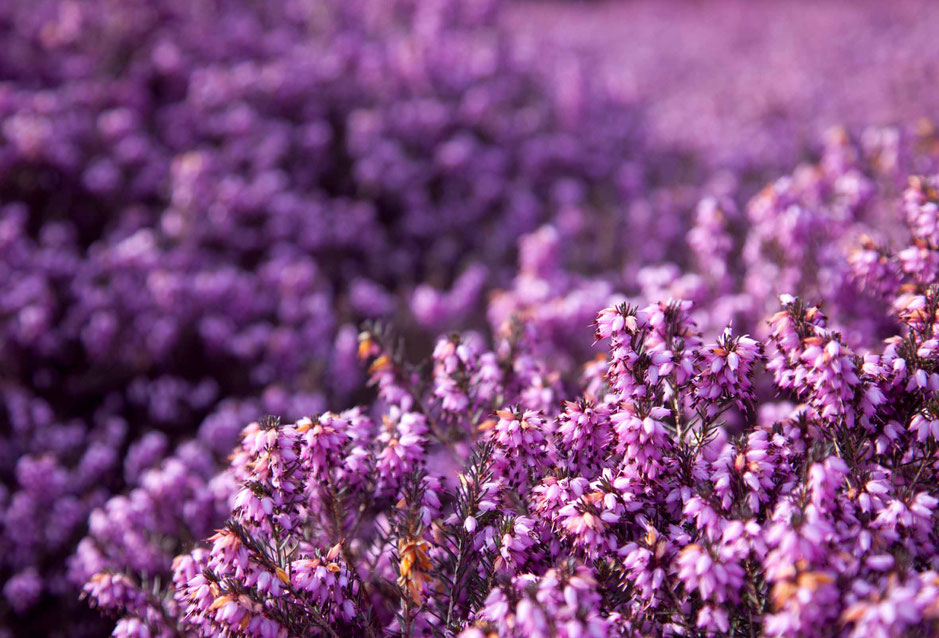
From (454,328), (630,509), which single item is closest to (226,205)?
(454,328)

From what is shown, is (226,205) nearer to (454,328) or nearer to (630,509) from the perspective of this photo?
(454,328)

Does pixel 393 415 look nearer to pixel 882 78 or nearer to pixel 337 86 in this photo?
pixel 337 86

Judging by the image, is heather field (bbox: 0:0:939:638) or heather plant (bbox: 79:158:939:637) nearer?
heather plant (bbox: 79:158:939:637)

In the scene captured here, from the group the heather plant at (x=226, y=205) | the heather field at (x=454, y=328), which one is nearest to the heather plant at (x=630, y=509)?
the heather field at (x=454, y=328)

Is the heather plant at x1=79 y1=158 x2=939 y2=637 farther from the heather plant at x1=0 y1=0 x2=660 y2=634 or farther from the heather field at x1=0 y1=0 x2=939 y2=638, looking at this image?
the heather plant at x1=0 y1=0 x2=660 y2=634

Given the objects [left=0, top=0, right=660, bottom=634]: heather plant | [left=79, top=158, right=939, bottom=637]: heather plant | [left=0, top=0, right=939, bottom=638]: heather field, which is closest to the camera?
[left=79, top=158, right=939, bottom=637]: heather plant

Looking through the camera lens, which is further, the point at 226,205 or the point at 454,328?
the point at 226,205

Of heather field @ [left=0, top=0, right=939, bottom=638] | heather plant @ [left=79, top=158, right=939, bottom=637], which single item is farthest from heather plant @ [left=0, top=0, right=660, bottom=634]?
heather plant @ [left=79, top=158, right=939, bottom=637]

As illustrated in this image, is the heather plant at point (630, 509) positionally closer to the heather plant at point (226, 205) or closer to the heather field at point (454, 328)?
the heather field at point (454, 328)

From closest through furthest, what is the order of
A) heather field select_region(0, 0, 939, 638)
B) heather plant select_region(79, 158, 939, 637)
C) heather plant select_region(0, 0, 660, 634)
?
heather plant select_region(79, 158, 939, 637) < heather field select_region(0, 0, 939, 638) < heather plant select_region(0, 0, 660, 634)
